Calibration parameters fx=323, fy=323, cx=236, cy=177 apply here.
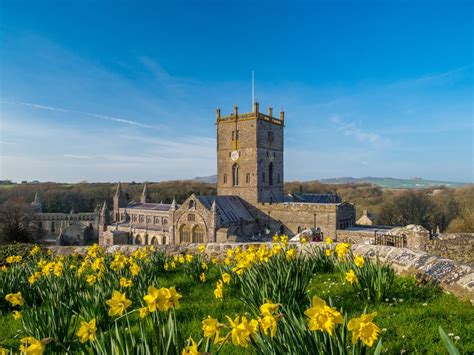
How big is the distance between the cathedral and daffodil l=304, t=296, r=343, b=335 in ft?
90.1

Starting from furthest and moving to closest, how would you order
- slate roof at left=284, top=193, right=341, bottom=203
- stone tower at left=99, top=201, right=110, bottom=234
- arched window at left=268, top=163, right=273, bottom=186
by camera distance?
stone tower at left=99, top=201, right=110, bottom=234, slate roof at left=284, top=193, right=341, bottom=203, arched window at left=268, top=163, right=273, bottom=186

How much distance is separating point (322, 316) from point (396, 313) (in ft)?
9.53

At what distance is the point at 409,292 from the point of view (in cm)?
504

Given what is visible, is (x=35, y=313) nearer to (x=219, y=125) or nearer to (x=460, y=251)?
(x=460, y=251)

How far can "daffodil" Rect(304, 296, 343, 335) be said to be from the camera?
2.04 m

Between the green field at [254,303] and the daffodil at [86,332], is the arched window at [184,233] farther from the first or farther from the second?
the daffodil at [86,332]

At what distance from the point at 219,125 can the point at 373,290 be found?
35148 mm

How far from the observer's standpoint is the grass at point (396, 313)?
351 centimetres

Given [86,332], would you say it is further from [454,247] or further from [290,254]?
[454,247]

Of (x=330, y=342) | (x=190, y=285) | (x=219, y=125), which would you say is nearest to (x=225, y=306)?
(x=190, y=285)

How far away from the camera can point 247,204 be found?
3666cm

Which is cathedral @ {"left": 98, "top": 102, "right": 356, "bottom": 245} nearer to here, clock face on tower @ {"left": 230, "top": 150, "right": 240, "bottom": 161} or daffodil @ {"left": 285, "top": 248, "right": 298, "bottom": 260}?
clock face on tower @ {"left": 230, "top": 150, "right": 240, "bottom": 161}

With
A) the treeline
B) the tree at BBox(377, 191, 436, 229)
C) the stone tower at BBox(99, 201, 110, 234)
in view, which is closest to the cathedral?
the stone tower at BBox(99, 201, 110, 234)

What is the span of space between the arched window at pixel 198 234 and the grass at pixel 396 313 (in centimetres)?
2597
